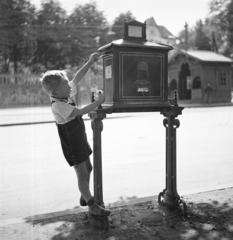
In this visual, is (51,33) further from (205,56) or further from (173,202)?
(173,202)

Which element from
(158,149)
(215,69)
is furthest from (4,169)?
(215,69)

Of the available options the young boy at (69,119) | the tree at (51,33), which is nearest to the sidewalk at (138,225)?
the young boy at (69,119)

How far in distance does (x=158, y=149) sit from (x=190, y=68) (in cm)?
2286

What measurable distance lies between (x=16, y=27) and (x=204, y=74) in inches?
755

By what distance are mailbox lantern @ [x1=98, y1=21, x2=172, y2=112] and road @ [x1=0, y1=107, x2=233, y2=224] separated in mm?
1576

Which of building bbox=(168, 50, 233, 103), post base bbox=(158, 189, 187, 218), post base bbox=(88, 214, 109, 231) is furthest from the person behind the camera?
building bbox=(168, 50, 233, 103)

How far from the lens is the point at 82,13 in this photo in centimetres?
4466

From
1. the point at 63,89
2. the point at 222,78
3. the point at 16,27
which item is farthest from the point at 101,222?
the point at 16,27

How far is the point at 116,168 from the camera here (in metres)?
6.84

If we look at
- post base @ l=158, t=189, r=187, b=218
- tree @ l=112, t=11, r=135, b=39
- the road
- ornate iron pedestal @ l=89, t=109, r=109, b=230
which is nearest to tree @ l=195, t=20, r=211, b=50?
tree @ l=112, t=11, r=135, b=39

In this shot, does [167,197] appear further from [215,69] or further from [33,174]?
[215,69]

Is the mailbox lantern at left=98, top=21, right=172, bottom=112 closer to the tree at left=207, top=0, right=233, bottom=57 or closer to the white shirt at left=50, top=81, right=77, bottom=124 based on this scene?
the white shirt at left=50, top=81, right=77, bottom=124

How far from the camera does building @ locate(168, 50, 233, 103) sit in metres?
29.3

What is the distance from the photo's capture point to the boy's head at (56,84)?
133 inches
